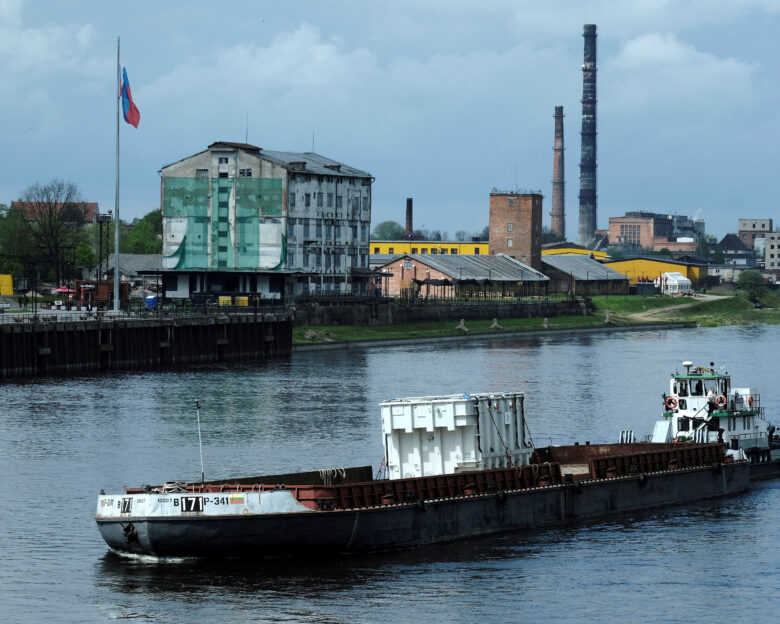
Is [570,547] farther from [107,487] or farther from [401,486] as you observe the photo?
[107,487]

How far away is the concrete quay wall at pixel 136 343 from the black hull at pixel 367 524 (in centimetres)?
5140

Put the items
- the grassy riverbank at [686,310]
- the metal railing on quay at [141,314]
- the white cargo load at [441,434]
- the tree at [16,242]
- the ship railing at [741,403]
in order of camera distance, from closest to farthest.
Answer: the white cargo load at [441,434]
the ship railing at [741,403]
the metal railing on quay at [141,314]
the tree at [16,242]
the grassy riverbank at [686,310]

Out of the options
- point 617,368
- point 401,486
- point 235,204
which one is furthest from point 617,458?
point 235,204

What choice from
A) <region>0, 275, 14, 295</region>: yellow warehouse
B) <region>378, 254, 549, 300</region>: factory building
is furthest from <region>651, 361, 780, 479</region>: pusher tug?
<region>378, 254, 549, 300</region>: factory building

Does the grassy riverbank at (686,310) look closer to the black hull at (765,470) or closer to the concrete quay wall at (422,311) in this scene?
the concrete quay wall at (422,311)

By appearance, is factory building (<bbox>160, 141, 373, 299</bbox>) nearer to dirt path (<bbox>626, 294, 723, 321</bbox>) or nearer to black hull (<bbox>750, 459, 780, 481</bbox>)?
dirt path (<bbox>626, 294, 723, 321</bbox>)

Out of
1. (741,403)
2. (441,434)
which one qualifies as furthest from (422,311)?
(441,434)

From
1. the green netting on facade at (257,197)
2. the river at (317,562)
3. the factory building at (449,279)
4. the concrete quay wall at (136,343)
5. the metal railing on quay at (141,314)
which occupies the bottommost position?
the river at (317,562)

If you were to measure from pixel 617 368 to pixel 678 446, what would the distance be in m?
50.6

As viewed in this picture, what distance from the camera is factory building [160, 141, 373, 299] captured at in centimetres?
13700

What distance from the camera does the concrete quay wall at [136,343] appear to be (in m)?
89.2

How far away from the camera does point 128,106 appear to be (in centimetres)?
9719

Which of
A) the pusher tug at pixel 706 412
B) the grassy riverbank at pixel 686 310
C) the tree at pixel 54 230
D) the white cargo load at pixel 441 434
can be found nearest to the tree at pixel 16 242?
the tree at pixel 54 230

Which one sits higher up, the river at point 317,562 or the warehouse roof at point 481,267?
the warehouse roof at point 481,267
